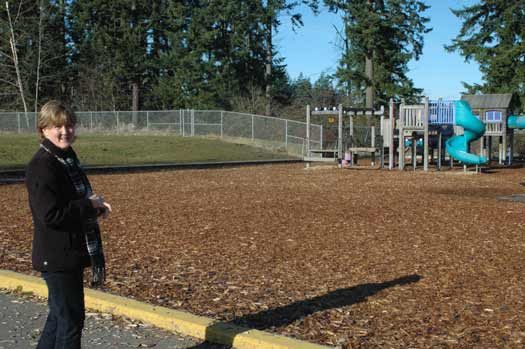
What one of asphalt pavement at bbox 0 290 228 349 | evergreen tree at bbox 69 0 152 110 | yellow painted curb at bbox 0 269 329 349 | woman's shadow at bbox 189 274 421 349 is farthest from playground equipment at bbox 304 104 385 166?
asphalt pavement at bbox 0 290 228 349

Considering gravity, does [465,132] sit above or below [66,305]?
above

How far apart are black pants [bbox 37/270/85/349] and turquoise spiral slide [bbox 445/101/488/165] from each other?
1957 centimetres

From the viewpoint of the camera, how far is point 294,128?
38.0 meters

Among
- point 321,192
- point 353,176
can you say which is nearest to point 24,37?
point 353,176

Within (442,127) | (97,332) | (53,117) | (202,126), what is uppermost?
(202,126)

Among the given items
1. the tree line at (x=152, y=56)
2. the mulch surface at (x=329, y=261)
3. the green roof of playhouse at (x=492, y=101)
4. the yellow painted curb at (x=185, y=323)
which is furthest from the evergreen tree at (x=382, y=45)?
the yellow painted curb at (x=185, y=323)

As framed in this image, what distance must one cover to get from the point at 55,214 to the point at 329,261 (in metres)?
4.09

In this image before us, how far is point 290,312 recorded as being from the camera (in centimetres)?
507

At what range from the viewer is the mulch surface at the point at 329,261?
4.80 m

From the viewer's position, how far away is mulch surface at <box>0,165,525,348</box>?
4801 mm

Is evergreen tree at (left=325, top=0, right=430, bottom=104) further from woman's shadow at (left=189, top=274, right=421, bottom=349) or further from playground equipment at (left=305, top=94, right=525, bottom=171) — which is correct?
woman's shadow at (left=189, top=274, right=421, bottom=349)

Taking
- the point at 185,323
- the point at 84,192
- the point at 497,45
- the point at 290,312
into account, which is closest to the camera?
the point at 84,192

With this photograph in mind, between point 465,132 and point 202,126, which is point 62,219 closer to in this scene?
point 465,132

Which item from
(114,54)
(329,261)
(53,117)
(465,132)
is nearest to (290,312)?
(329,261)
